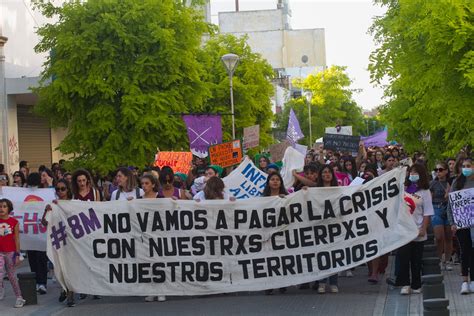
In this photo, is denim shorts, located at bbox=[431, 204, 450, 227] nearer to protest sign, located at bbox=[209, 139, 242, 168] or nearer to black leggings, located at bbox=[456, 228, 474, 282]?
black leggings, located at bbox=[456, 228, 474, 282]

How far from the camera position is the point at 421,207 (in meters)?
12.5

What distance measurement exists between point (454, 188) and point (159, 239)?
368 centimetres

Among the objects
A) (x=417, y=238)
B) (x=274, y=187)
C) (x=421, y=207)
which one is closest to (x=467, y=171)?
(x=421, y=207)

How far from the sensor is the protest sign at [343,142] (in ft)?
97.1

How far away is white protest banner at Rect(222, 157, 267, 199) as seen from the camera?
51.9 ft

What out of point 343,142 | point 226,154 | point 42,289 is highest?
point 343,142

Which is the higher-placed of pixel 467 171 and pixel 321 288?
pixel 467 171

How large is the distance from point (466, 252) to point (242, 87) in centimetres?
3277

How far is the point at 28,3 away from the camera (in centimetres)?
3331

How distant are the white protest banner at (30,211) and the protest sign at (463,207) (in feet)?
18.4

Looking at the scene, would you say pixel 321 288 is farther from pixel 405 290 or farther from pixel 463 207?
pixel 463 207

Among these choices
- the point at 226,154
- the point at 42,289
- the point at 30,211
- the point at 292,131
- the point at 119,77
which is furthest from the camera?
the point at 292,131

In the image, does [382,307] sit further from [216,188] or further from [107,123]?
[107,123]

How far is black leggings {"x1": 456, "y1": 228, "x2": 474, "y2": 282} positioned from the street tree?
52.7ft
